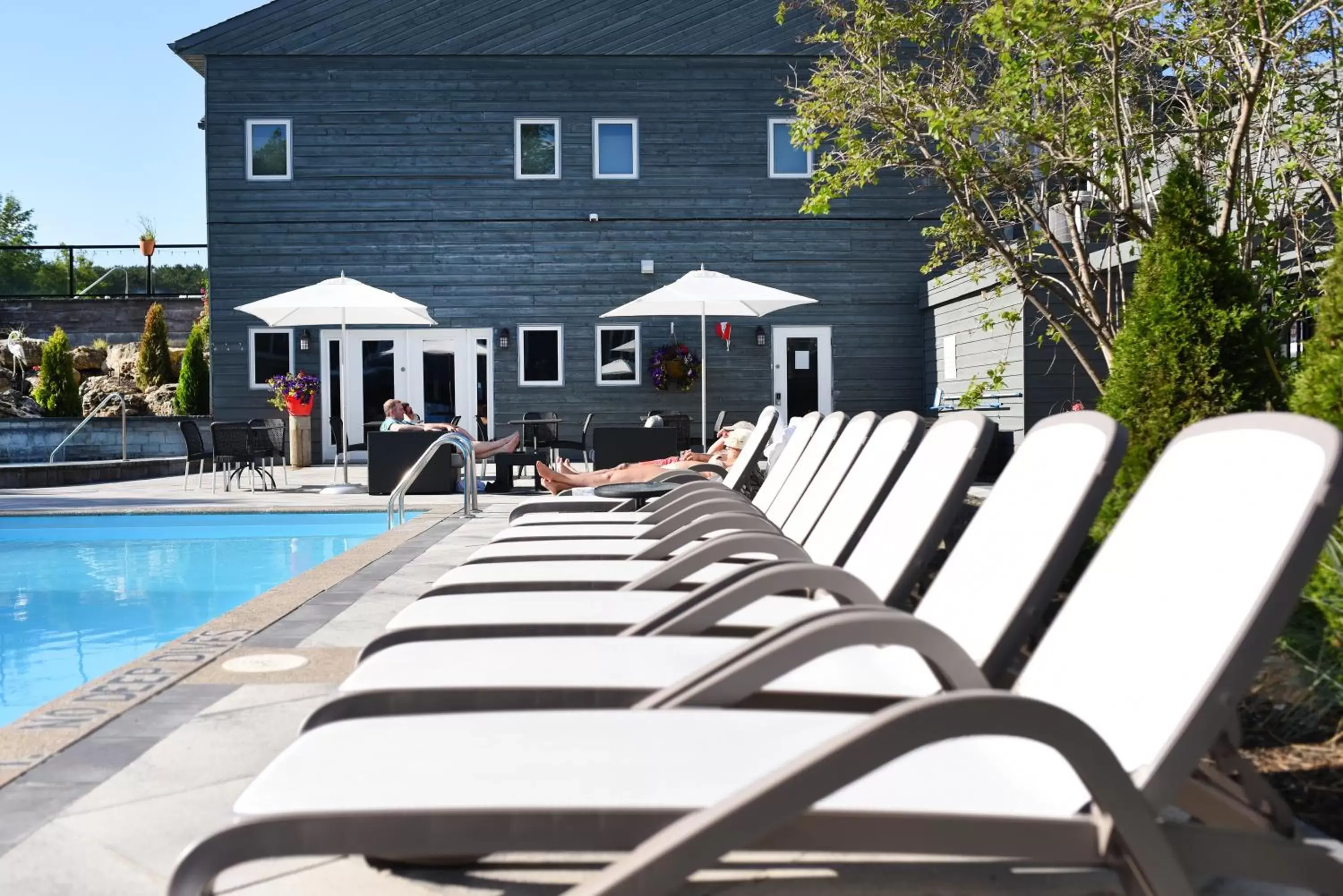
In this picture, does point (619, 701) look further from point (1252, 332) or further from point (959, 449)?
point (1252, 332)

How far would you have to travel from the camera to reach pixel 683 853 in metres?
1.22

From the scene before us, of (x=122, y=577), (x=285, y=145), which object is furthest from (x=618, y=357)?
(x=122, y=577)

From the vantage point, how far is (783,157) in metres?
19.2

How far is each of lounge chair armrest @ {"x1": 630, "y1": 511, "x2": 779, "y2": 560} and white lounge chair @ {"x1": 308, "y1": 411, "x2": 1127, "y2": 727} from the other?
3.30 ft

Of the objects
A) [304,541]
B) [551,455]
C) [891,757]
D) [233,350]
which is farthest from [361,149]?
[891,757]

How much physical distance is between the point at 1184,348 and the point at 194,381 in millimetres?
19342

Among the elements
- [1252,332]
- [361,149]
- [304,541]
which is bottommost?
[304,541]

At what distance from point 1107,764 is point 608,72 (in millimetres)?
19022

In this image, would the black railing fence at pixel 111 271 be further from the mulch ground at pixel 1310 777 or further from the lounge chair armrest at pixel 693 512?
the mulch ground at pixel 1310 777

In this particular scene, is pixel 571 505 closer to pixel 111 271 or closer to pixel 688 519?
pixel 688 519

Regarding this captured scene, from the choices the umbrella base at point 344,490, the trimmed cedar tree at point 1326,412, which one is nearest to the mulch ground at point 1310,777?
the trimmed cedar tree at point 1326,412

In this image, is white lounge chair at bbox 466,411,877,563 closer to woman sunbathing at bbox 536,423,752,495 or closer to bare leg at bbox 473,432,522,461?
woman sunbathing at bbox 536,423,752,495

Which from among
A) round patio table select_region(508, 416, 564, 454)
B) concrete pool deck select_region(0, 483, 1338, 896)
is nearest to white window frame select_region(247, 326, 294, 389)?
round patio table select_region(508, 416, 564, 454)

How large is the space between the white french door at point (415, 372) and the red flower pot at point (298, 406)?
173 cm
